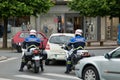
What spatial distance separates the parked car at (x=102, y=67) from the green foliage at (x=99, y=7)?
23343mm

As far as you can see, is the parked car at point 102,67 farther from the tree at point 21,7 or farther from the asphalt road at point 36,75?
the tree at point 21,7

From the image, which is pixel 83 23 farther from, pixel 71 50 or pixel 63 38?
pixel 71 50

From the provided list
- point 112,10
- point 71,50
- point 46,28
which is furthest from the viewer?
point 46,28

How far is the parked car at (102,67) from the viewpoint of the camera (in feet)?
39.6

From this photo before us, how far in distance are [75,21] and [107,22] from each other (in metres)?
3.49

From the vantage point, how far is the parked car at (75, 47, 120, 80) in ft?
39.6

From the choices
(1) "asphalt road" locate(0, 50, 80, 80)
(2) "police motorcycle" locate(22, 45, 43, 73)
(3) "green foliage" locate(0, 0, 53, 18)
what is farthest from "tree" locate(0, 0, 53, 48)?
(2) "police motorcycle" locate(22, 45, 43, 73)

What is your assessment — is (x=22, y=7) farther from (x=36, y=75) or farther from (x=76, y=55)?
(x=76, y=55)

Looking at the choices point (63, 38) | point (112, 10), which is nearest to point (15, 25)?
point (112, 10)

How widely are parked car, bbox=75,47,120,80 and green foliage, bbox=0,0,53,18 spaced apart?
20726 millimetres

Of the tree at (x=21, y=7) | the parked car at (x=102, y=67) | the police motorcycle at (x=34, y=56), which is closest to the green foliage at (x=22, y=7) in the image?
the tree at (x=21, y=7)

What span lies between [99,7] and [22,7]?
6.79 meters

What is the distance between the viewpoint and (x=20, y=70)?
18.0 m

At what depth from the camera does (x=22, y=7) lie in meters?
34.1
